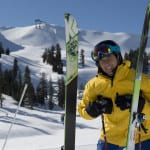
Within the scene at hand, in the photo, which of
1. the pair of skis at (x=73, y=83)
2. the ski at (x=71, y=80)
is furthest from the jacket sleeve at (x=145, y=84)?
the ski at (x=71, y=80)

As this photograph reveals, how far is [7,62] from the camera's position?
124 meters

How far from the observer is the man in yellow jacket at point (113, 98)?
4.24 meters

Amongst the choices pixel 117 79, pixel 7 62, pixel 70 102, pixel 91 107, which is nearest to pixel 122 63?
pixel 117 79

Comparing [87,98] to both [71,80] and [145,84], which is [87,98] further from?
[71,80]

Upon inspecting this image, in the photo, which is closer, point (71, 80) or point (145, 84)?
point (145, 84)

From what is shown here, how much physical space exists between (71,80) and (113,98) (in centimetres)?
187

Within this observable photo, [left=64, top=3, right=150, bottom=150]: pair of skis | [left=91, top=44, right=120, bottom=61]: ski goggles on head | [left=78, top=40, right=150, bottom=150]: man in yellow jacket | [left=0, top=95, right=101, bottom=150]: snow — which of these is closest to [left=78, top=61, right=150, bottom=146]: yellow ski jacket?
[left=78, top=40, right=150, bottom=150]: man in yellow jacket

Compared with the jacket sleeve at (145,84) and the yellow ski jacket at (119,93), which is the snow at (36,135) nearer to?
the yellow ski jacket at (119,93)

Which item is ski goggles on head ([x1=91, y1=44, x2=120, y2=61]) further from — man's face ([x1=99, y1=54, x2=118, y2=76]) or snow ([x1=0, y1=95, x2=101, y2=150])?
snow ([x1=0, y1=95, x2=101, y2=150])

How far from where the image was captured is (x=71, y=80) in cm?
616

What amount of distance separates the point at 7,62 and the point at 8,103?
5281 cm

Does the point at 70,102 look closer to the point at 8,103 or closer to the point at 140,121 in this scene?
the point at 140,121

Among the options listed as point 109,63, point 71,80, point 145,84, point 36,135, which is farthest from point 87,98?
point 36,135

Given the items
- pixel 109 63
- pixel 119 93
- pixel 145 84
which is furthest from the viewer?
pixel 109 63
